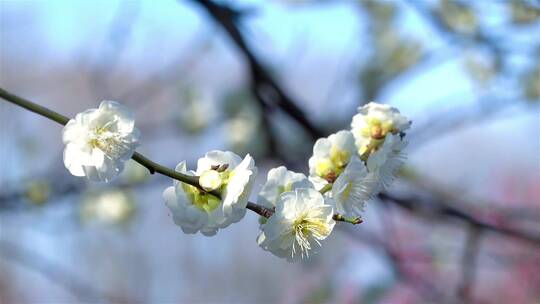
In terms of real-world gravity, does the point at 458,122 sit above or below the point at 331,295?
above

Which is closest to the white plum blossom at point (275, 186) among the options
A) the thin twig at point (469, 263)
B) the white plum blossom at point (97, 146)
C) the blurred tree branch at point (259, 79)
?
the white plum blossom at point (97, 146)

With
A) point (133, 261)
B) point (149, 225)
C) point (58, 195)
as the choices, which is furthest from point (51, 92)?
point (58, 195)

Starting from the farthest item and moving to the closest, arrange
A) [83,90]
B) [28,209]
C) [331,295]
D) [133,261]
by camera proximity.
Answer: [83,90] → [133,261] → [331,295] → [28,209]

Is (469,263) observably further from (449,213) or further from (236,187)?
(236,187)

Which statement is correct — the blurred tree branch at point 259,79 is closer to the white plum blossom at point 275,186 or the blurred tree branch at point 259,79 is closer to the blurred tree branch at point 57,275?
the blurred tree branch at point 57,275

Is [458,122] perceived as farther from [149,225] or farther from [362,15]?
[149,225]

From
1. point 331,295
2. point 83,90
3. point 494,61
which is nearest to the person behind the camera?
point 494,61
